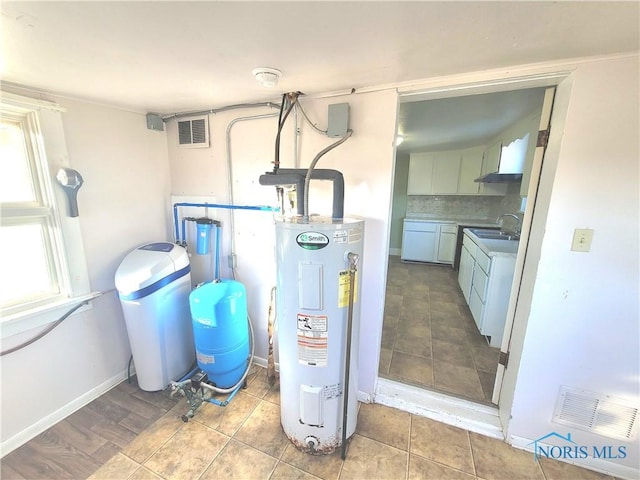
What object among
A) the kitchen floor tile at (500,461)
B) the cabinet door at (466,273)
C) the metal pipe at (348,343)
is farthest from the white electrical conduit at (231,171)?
the cabinet door at (466,273)

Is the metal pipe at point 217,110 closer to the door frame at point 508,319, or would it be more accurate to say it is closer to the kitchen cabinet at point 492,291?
the door frame at point 508,319

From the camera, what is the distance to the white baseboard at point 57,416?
4.77 feet

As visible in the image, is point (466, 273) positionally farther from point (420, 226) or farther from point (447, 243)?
point (420, 226)

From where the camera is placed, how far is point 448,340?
2543 millimetres

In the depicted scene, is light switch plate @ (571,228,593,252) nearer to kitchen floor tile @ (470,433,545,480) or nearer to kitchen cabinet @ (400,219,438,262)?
kitchen floor tile @ (470,433,545,480)

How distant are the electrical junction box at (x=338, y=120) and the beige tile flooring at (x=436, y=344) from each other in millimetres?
1858

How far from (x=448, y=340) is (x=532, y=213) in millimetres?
1603

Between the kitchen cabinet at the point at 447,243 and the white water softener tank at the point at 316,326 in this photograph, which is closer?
the white water softener tank at the point at 316,326

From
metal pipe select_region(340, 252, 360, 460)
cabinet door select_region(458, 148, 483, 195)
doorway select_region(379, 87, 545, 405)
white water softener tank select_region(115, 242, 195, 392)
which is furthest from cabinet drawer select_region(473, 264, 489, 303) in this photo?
white water softener tank select_region(115, 242, 195, 392)

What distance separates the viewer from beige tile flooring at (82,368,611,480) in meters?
1.35

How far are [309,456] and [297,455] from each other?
69mm

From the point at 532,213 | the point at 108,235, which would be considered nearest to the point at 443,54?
the point at 532,213

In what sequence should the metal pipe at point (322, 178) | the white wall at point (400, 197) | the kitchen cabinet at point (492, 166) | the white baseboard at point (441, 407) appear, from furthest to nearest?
the white wall at point (400, 197), the kitchen cabinet at point (492, 166), the white baseboard at point (441, 407), the metal pipe at point (322, 178)

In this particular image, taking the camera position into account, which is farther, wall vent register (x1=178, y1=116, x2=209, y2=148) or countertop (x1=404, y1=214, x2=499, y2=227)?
countertop (x1=404, y1=214, x2=499, y2=227)
